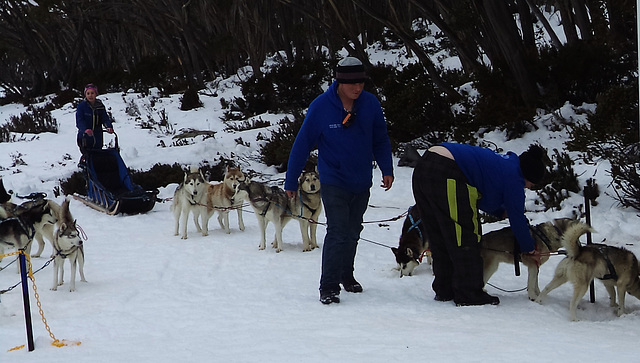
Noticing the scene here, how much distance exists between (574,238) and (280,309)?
2.02 m

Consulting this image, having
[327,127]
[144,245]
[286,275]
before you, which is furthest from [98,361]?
[144,245]

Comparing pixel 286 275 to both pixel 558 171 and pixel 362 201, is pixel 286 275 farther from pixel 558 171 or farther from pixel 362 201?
pixel 558 171

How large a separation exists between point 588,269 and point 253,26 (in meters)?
20.8

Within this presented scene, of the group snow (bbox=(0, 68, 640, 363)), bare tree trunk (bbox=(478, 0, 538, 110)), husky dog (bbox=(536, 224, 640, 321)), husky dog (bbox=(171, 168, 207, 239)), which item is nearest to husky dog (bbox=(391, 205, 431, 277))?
snow (bbox=(0, 68, 640, 363))

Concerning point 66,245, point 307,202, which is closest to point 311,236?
point 307,202

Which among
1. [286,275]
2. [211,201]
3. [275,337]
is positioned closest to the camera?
[275,337]

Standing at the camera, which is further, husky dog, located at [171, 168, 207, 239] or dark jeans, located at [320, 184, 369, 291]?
husky dog, located at [171, 168, 207, 239]

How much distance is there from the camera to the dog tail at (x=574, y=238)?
4.43m

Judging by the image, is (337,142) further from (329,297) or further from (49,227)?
(49,227)

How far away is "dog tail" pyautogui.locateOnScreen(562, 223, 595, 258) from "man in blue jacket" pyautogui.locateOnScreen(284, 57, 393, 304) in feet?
4.14

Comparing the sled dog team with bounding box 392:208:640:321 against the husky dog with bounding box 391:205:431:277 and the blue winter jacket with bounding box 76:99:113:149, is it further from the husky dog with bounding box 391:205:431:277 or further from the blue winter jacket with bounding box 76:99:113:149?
the blue winter jacket with bounding box 76:99:113:149

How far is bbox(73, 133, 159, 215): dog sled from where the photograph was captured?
32.9 feet

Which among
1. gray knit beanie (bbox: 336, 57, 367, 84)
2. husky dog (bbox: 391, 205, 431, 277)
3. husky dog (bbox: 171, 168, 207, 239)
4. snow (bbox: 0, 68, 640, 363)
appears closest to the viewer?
snow (bbox: 0, 68, 640, 363)

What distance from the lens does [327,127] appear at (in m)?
4.73
